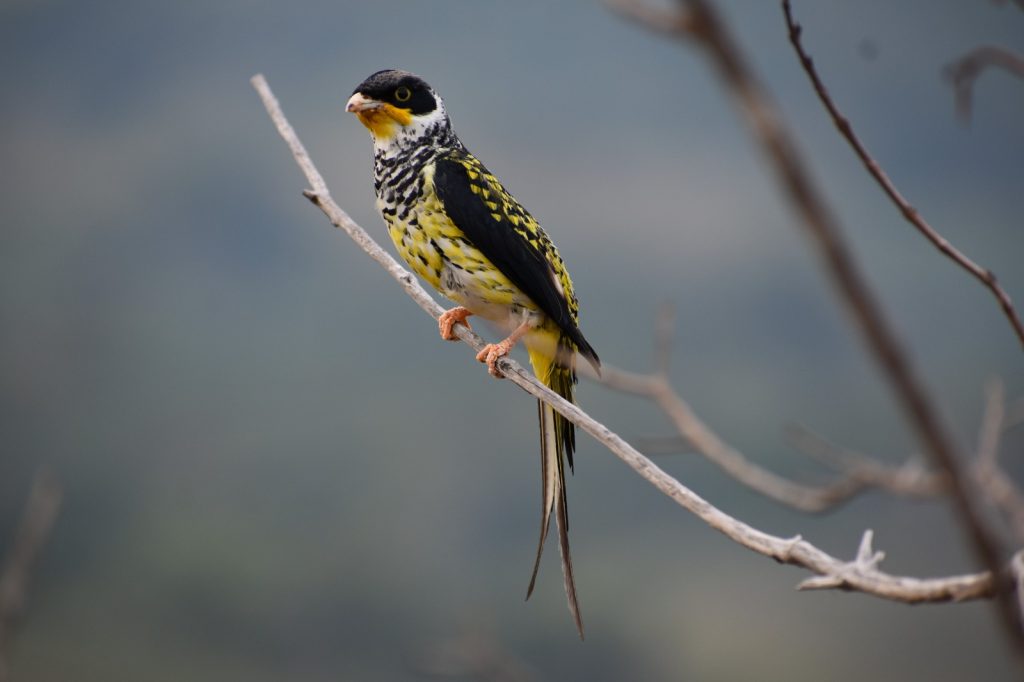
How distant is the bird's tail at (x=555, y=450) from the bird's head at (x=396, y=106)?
22.3 inches

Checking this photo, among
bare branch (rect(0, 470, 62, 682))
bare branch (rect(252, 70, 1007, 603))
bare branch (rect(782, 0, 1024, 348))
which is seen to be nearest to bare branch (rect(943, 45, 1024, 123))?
bare branch (rect(782, 0, 1024, 348))

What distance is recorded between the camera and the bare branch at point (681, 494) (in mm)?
815

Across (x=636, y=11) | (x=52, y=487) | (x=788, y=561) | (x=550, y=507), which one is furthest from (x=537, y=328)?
(x=636, y=11)

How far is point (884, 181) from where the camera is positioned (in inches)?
35.5

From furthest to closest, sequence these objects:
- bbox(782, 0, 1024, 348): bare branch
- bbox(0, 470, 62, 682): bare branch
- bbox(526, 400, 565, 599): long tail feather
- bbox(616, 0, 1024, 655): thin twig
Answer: bbox(526, 400, 565, 599): long tail feather < bbox(0, 470, 62, 682): bare branch < bbox(782, 0, 1024, 348): bare branch < bbox(616, 0, 1024, 655): thin twig

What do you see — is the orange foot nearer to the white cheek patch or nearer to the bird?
the bird

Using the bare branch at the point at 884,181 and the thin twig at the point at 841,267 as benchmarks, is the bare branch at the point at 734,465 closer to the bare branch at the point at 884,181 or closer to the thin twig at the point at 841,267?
the bare branch at the point at 884,181

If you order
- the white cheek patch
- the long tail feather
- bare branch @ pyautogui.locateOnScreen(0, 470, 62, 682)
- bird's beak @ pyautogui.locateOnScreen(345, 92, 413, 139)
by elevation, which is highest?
bird's beak @ pyautogui.locateOnScreen(345, 92, 413, 139)

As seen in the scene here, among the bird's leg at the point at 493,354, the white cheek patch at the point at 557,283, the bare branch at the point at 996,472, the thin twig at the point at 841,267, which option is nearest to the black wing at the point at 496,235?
the white cheek patch at the point at 557,283

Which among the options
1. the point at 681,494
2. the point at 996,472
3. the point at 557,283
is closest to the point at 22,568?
the point at 681,494

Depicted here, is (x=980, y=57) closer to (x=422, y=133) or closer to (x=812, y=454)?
(x=812, y=454)

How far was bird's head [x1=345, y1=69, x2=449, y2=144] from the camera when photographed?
2129 millimetres

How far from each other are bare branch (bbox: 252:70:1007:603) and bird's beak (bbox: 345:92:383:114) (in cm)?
19

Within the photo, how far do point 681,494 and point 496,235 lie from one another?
98cm
